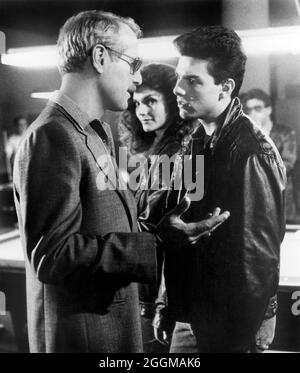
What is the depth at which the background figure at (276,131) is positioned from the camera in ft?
7.19

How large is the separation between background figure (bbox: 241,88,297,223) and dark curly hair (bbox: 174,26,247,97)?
0.30 ft

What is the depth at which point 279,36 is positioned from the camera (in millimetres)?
2209

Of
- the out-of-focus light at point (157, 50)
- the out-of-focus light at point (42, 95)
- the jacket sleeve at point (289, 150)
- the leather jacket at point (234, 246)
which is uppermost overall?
the out-of-focus light at point (157, 50)

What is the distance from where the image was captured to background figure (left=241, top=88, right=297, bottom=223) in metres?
2.19

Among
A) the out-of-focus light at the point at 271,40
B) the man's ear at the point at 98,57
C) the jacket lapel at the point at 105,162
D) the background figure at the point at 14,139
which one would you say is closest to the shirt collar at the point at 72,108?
the jacket lapel at the point at 105,162

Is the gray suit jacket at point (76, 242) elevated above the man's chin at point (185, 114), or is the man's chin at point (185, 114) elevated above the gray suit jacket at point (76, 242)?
the man's chin at point (185, 114)

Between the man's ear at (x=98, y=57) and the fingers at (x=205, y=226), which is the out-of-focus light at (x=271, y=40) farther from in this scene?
the fingers at (x=205, y=226)

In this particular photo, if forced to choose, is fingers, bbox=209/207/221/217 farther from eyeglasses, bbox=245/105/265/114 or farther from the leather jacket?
eyeglasses, bbox=245/105/265/114

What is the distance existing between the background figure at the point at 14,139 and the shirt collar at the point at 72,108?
465 millimetres

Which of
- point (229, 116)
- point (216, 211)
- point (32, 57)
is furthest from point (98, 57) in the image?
point (216, 211)

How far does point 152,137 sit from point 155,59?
37cm

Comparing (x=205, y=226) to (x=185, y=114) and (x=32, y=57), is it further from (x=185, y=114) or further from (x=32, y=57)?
(x=32, y=57)

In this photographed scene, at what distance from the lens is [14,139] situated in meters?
2.42
